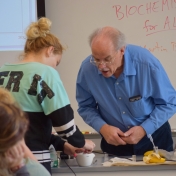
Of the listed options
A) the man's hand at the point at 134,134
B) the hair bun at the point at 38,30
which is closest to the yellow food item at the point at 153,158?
the man's hand at the point at 134,134

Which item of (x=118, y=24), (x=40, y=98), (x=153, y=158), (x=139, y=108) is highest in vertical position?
(x=118, y=24)

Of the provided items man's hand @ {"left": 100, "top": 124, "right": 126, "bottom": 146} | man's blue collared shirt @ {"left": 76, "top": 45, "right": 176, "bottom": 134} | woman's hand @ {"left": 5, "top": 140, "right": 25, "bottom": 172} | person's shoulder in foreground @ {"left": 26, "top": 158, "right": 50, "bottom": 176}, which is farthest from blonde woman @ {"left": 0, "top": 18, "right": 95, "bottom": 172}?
woman's hand @ {"left": 5, "top": 140, "right": 25, "bottom": 172}

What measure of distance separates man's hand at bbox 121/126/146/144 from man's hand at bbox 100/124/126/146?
3 cm

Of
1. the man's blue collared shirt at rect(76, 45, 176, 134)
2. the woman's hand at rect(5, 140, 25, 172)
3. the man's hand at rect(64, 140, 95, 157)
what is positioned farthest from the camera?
the man's blue collared shirt at rect(76, 45, 176, 134)

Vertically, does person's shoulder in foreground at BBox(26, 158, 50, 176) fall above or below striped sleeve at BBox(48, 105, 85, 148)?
above

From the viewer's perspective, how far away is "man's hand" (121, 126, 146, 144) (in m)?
2.17

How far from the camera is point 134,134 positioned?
2.18 metres

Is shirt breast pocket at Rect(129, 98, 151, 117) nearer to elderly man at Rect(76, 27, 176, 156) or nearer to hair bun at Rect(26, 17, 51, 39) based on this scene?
elderly man at Rect(76, 27, 176, 156)

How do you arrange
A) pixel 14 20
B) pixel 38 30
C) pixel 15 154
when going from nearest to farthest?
1. pixel 15 154
2. pixel 38 30
3. pixel 14 20

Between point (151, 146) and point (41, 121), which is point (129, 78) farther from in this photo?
point (41, 121)

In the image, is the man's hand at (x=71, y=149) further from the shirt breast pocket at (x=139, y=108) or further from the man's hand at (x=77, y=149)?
the shirt breast pocket at (x=139, y=108)

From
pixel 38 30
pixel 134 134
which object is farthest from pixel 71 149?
pixel 38 30

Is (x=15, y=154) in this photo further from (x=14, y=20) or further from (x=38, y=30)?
(x=14, y=20)

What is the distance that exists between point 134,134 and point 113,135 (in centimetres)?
11
